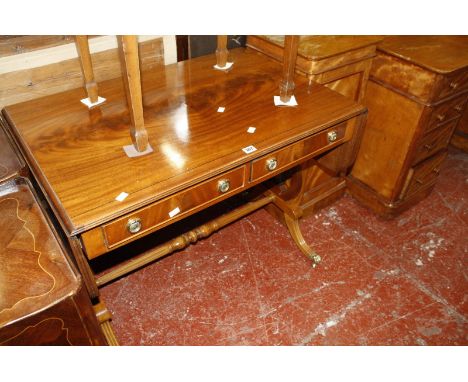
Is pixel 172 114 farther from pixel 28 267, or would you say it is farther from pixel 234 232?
pixel 234 232

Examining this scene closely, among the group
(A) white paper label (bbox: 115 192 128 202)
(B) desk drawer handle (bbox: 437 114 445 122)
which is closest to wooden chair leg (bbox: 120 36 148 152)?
(A) white paper label (bbox: 115 192 128 202)

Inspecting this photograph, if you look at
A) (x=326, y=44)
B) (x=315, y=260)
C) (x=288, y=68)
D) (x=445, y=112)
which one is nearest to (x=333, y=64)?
(x=326, y=44)

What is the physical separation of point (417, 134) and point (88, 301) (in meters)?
2.19

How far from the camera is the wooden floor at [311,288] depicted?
2.21 meters

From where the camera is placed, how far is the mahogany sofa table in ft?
4.79

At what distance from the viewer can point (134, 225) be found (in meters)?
1.50

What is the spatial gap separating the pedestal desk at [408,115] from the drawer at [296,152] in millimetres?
661

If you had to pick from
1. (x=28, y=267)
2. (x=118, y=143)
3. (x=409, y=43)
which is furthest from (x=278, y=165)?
(x=409, y=43)

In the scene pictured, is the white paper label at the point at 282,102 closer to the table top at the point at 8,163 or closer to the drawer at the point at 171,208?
the drawer at the point at 171,208

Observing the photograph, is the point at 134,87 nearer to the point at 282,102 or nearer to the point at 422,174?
the point at 282,102

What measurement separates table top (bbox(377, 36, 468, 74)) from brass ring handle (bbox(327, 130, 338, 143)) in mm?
779

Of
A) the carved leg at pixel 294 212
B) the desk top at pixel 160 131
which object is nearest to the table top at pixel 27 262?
the desk top at pixel 160 131

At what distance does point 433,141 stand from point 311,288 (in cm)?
134

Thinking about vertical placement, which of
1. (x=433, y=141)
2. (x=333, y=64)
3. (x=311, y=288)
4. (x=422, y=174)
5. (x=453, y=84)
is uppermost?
(x=333, y=64)
